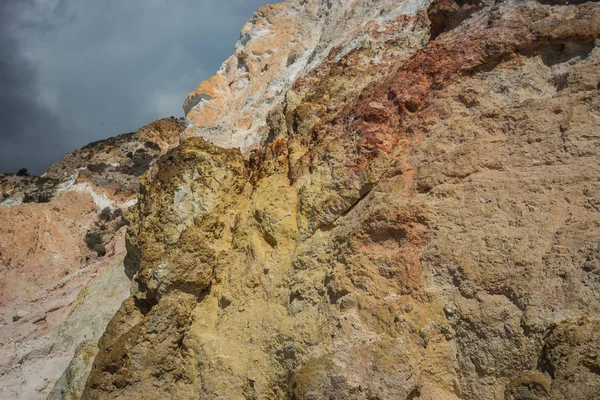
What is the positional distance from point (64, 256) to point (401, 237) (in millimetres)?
17617

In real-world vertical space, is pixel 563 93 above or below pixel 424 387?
above

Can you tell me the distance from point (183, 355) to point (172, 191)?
3.44 meters

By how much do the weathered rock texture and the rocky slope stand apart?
333cm

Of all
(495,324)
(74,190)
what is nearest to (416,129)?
(495,324)

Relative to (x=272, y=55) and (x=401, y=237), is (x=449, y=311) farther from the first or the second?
(x=272, y=55)

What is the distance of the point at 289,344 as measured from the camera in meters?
6.65

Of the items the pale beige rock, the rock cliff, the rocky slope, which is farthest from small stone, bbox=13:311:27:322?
the pale beige rock

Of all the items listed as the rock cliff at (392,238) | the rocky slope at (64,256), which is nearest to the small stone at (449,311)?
the rock cliff at (392,238)

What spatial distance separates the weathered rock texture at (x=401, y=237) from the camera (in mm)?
5199

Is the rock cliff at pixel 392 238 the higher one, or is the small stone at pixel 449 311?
the rock cliff at pixel 392 238

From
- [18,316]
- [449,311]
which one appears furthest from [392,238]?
[18,316]

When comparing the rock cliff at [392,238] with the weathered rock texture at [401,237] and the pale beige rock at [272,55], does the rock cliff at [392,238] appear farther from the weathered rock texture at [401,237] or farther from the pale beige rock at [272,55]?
the pale beige rock at [272,55]

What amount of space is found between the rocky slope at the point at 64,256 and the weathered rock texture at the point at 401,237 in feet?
10.9

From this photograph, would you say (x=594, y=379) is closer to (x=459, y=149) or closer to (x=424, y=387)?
(x=424, y=387)
